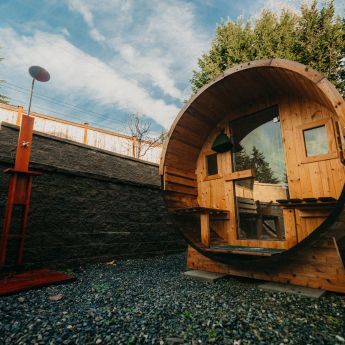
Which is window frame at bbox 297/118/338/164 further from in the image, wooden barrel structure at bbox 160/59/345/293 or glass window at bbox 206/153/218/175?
glass window at bbox 206/153/218/175

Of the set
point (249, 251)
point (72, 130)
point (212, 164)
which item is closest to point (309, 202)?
point (249, 251)

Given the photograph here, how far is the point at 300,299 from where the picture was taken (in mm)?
3117

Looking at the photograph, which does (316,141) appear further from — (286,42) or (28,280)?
(286,42)

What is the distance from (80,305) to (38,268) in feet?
7.03

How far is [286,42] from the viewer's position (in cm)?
1339

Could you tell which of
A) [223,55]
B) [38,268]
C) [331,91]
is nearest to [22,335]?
[38,268]

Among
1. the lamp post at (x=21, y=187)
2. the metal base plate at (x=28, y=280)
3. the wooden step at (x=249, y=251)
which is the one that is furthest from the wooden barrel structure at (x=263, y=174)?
the lamp post at (x=21, y=187)

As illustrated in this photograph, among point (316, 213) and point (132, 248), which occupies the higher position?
point (316, 213)

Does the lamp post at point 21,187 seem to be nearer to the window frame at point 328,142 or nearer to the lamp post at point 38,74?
the lamp post at point 38,74

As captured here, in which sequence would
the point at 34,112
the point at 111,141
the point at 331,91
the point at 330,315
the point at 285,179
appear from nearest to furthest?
the point at 330,315
the point at 331,91
the point at 285,179
the point at 34,112
the point at 111,141

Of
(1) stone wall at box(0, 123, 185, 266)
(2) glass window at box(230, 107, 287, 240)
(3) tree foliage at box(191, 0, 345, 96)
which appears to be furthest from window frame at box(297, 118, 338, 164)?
(3) tree foliage at box(191, 0, 345, 96)

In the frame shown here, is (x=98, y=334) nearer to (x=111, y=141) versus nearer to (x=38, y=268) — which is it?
(x=38, y=268)

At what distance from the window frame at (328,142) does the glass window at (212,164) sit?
6.17ft

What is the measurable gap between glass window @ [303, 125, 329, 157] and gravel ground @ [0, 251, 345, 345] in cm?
216
